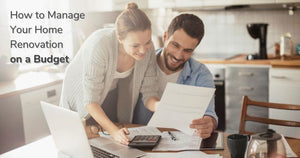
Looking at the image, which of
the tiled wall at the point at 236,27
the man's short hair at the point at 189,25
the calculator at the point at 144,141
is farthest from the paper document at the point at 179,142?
the tiled wall at the point at 236,27

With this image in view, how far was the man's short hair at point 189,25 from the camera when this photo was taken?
1.79 m

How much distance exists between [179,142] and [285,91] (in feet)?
6.01

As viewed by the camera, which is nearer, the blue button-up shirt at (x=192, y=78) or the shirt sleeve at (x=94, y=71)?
the shirt sleeve at (x=94, y=71)

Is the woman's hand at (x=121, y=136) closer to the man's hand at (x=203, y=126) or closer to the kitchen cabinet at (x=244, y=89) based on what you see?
the man's hand at (x=203, y=126)

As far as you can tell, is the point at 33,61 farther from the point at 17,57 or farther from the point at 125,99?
the point at 125,99

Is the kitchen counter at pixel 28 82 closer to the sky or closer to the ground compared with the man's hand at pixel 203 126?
closer to the ground

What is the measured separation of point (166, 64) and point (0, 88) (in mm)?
1218

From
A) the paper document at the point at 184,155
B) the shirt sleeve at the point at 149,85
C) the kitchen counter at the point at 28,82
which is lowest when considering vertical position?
the kitchen counter at the point at 28,82

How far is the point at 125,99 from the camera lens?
1974mm

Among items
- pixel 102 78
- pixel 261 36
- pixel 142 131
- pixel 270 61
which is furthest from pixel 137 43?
pixel 261 36

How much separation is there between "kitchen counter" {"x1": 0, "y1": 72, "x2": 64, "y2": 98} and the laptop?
1191 millimetres

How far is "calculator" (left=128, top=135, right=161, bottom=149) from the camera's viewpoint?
138cm

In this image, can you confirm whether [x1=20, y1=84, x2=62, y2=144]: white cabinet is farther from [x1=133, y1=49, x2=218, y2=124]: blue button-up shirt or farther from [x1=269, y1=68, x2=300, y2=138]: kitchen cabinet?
[x1=269, y1=68, x2=300, y2=138]: kitchen cabinet

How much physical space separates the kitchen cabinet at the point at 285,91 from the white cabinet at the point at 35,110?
5.57 ft
